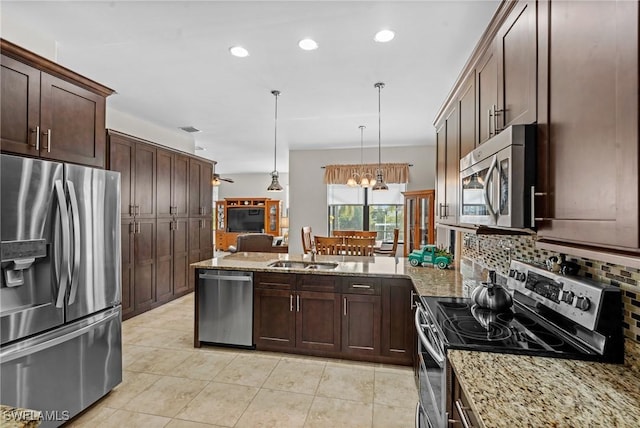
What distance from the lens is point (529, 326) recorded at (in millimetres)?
1494

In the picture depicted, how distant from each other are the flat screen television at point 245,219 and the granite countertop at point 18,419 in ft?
31.6

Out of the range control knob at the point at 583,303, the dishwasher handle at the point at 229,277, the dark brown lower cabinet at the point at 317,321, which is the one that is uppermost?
the range control knob at the point at 583,303

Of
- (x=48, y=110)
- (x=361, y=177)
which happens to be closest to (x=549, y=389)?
(x=48, y=110)

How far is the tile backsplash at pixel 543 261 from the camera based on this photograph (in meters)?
1.13

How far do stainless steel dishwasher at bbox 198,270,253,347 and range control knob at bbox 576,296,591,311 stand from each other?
2.45 meters

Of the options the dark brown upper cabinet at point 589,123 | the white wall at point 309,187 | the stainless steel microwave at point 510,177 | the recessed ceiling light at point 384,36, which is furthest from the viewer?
the white wall at point 309,187

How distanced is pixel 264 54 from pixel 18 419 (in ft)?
9.00

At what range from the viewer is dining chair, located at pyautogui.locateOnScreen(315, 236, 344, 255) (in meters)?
3.94

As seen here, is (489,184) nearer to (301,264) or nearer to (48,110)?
(301,264)

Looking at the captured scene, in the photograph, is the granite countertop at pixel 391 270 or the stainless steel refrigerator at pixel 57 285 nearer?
the stainless steel refrigerator at pixel 57 285

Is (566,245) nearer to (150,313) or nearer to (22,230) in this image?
(22,230)

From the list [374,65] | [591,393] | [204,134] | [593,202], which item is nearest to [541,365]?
[591,393]

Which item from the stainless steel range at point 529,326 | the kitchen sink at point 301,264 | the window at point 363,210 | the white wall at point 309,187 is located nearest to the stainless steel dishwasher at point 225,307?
the kitchen sink at point 301,264

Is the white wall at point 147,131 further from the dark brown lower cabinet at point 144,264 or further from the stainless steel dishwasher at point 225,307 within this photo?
the stainless steel dishwasher at point 225,307
